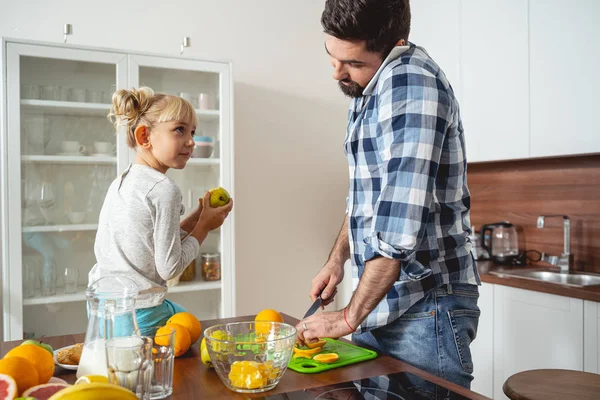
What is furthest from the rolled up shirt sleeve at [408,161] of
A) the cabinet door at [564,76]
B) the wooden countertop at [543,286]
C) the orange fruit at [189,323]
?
the cabinet door at [564,76]

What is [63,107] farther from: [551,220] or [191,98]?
[551,220]

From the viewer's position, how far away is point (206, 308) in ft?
10.2

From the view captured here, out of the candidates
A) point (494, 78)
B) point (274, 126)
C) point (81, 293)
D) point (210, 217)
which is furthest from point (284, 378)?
point (274, 126)

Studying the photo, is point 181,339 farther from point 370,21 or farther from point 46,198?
point 46,198

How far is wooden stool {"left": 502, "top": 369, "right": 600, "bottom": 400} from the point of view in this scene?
162 cm

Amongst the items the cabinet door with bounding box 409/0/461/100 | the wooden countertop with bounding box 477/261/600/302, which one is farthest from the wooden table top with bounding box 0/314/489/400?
the cabinet door with bounding box 409/0/461/100

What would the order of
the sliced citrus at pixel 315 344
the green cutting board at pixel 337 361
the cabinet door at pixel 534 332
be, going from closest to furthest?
the green cutting board at pixel 337 361, the sliced citrus at pixel 315 344, the cabinet door at pixel 534 332

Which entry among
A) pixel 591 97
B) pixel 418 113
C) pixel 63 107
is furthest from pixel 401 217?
pixel 63 107

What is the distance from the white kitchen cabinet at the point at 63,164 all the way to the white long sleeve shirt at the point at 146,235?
1.47 metres

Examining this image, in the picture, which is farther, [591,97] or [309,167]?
[309,167]

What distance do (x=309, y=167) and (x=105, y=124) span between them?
4.70 ft

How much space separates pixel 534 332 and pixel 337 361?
1596 millimetres

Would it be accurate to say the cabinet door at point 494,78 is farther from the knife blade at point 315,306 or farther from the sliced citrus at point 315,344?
the sliced citrus at point 315,344

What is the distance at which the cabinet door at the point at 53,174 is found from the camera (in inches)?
104
